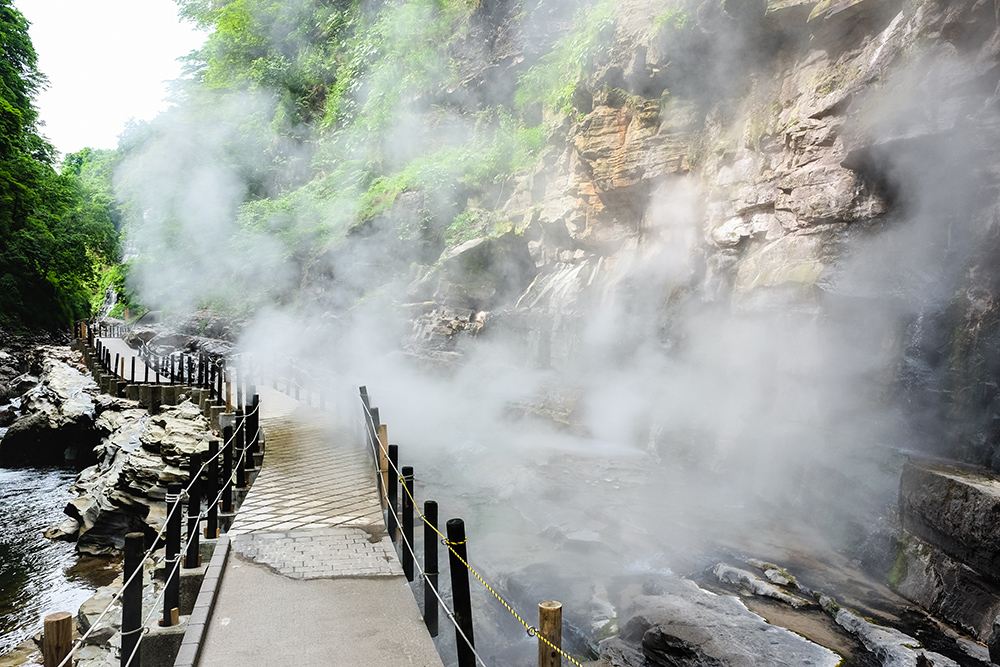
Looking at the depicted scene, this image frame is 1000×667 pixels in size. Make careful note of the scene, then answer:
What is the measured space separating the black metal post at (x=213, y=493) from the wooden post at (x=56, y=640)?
2916 millimetres

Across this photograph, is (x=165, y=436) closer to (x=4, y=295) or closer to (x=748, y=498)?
(x=748, y=498)

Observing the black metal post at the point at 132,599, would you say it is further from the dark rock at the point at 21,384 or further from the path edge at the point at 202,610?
the dark rock at the point at 21,384

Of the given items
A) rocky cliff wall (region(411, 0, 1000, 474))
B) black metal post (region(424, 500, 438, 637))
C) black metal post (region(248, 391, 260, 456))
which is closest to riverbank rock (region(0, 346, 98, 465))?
black metal post (region(248, 391, 260, 456))

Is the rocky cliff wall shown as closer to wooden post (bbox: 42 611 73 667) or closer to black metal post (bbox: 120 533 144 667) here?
black metal post (bbox: 120 533 144 667)

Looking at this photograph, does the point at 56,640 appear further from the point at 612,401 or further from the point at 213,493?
the point at 612,401

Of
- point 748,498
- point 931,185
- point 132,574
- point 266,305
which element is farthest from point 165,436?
point 266,305

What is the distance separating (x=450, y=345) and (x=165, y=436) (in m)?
8.39

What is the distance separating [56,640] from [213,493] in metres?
3.38

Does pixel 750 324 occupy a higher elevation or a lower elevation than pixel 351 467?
higher

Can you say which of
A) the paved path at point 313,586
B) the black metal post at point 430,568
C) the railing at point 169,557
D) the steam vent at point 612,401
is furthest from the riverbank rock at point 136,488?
the black metal post at point 430,568

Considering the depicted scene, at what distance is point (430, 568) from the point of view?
4508 millimetres

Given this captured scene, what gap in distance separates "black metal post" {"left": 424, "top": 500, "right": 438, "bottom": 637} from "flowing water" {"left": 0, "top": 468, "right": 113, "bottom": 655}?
201 inches

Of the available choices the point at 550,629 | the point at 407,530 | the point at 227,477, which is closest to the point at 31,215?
the point at 227,477

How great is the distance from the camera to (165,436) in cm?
1037
